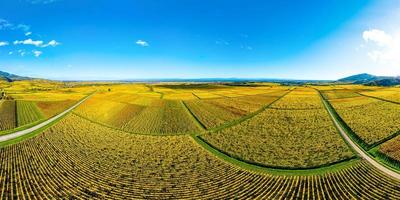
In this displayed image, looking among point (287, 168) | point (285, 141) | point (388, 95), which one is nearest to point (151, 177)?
point (287, 168)

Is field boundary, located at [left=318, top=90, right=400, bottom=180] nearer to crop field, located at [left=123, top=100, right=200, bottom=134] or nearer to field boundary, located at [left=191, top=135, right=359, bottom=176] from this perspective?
field boundary, located at [left=191, top=135, right=359, bottom=176]

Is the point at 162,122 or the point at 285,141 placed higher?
the point at 162,122

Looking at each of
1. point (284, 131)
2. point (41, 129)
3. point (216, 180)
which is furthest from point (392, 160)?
point (41, 129)

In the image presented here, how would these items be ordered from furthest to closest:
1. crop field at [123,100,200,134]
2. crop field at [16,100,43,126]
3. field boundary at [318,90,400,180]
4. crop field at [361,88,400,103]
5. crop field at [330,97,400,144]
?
crop field at [361,88,400,103] → crop field at [16,100,43,126] → crop field at [123,100,200,134] → crop field at [330,97,400,144] → field boundary at [318,90,400,180]

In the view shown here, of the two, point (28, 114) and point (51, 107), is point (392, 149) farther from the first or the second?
point (51, 107)

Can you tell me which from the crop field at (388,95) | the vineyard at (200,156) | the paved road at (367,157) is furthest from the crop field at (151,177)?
the crop field at (388,95)

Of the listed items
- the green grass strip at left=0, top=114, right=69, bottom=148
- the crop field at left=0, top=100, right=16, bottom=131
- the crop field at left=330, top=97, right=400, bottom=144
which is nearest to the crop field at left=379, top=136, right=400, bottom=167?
the crop field at left=330, top=97, right=400, bottom=144

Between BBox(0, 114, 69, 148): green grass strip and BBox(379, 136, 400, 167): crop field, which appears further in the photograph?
BBox(0, 114, 69, 148): green grass strip
